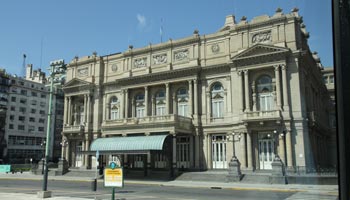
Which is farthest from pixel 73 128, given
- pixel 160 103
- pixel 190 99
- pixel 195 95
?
pixel 195 95

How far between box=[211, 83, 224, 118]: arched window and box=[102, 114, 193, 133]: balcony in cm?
348

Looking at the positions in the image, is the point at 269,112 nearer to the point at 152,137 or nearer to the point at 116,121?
the point at 152,137

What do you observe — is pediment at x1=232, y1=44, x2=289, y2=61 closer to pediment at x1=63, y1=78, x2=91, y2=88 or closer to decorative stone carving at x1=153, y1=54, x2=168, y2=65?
decorative stone carving at x1=153, y1=54, x2=168, y2=65

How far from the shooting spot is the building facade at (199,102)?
38.2 metres

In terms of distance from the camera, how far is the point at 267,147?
38719mm

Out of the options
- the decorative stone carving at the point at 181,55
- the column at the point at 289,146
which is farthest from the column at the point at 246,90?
the decorative stone carving at the point at 181,55

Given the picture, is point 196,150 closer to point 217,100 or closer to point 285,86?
point 217,100

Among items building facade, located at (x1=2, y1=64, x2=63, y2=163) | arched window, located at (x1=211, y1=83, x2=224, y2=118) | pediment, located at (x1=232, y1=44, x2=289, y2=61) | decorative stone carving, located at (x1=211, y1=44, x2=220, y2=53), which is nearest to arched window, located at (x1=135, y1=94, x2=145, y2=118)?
arched window, located at (x1=211, y1=83, x2=224, y2=118)

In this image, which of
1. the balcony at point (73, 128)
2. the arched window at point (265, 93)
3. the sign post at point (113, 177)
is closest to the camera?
the sign post at point (113, 177)

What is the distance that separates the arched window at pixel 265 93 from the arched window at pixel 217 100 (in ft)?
16.8

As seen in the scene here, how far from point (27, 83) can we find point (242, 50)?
247ft

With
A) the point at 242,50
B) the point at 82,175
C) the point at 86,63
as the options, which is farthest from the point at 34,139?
the point at 242,50

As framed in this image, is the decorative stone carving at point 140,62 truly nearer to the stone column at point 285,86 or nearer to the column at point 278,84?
the column at point 278,84

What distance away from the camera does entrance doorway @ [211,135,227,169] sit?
4200 cm
